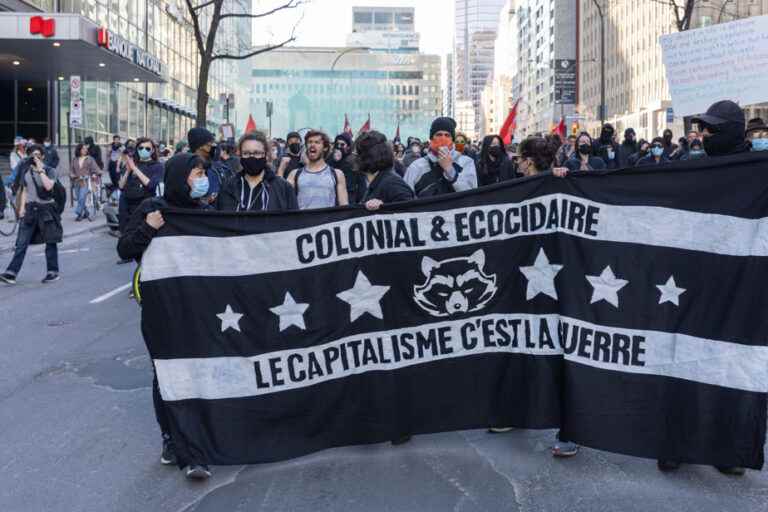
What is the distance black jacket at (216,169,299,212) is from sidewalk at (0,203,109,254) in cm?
1196

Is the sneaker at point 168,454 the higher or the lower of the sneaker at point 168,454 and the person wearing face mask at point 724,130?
the lower

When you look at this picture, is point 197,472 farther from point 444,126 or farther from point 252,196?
point 444,126

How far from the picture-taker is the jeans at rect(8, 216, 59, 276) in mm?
12930

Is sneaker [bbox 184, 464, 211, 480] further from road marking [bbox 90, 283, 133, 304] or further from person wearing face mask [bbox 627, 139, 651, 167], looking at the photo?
person wearing face mask [bbox 627, 139, 651, 167]

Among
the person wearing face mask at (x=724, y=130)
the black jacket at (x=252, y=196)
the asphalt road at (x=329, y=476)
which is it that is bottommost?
the asphalt road at (x=329, y=476)

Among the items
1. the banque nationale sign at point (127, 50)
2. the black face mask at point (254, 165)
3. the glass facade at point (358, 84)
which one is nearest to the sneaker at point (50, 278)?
the black face mask at point (254, 165)

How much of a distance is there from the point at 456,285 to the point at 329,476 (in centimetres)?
126

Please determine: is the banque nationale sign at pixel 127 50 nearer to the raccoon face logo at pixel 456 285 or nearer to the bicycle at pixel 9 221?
the bicycle at pixel 9 221

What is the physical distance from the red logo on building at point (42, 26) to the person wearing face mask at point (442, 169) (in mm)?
24369

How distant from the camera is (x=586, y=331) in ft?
16.5

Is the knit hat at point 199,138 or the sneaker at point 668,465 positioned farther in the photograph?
the knit hat at point 199,138

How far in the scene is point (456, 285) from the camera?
204 inches

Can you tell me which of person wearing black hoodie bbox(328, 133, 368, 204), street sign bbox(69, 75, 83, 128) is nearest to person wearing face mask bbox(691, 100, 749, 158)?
person wearing black hoodie bbox(328, 133, 368, 204)

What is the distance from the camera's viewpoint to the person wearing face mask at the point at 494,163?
32.0ft
